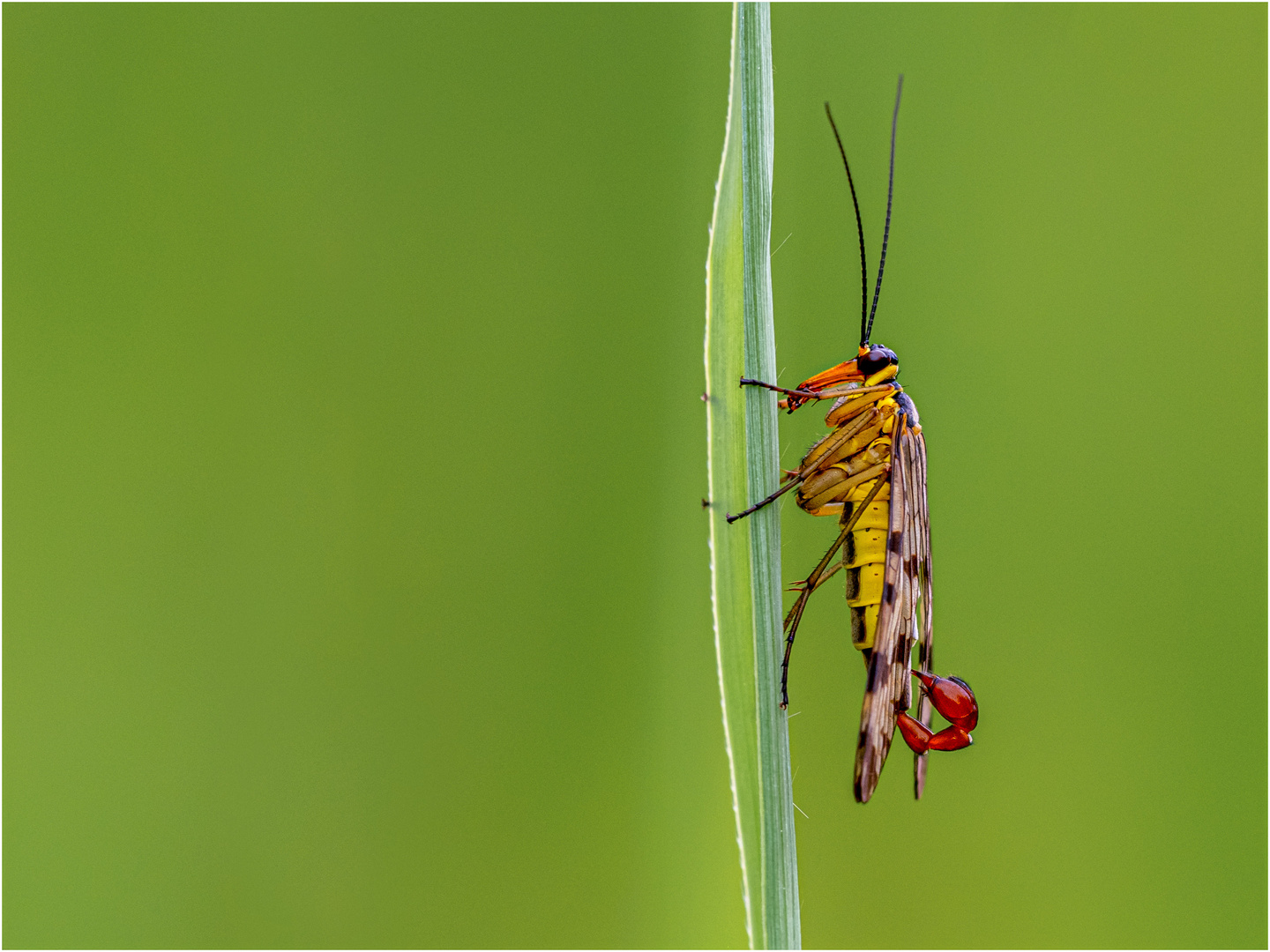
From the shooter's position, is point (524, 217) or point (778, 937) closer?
point (778, 937)

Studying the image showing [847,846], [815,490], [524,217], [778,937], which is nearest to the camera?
[778,937]

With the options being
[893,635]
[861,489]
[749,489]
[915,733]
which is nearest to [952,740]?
[915,733]

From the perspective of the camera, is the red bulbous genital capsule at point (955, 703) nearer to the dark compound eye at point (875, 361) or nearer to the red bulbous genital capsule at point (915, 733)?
the red bulbous genital capsule at point (915, 733)

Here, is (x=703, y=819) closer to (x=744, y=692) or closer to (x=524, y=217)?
(x=744, y=692)

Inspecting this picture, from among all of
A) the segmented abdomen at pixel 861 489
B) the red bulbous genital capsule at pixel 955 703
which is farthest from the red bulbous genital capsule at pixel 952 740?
the segmented abdomen at pixel 861 489

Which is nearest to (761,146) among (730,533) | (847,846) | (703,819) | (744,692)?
(730,533)
